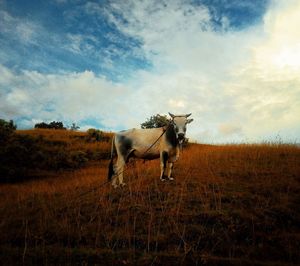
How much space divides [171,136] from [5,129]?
11.1m

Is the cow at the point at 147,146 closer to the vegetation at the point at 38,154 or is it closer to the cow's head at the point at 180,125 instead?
the cow's head at the point at 180,125

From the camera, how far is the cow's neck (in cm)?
1098

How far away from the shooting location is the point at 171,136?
11055mm

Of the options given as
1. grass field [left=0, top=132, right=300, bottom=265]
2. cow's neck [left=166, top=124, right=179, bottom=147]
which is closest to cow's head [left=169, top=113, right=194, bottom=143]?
cow's neck [left=166, top=124, right=179, bottom=147]

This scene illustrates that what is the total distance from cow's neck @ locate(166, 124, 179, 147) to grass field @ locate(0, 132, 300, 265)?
1.48 m

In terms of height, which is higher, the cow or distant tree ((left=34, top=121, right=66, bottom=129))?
distant tree ((left=34, top=121, right=66, bottom=129))

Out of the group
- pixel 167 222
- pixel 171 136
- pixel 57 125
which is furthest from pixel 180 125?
pixel 57 125

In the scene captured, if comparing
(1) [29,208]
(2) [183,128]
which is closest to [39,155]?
(1) [29,208]

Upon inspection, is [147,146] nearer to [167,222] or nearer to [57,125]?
[167,222]

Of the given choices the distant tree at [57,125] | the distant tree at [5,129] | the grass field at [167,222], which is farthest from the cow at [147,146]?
the distant tree at [57,125]

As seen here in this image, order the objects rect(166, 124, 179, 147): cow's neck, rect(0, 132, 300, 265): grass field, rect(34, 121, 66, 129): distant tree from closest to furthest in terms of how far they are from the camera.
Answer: rect(0, 132, 300, 265): grass field
rect(166, 124, 179, 147): cow's neck
rect(34, 121, 66, 129): distant tree

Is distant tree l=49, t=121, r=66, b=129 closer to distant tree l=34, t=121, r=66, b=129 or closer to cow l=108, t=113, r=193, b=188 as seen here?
distant tree l=34, t=121, r=66, b=129

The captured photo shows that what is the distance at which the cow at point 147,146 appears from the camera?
11023 mm

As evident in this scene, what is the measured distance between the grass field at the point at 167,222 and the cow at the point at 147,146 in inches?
26.5
